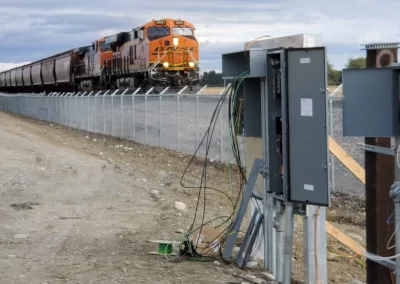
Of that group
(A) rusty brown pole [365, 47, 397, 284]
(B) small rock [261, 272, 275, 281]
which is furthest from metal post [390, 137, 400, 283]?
(B) small rock [261, 272, 275, 281]

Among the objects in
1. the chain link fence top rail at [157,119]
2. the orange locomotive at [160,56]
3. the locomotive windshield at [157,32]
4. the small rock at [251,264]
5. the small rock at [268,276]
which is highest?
the locomotive windshield at [157,32]

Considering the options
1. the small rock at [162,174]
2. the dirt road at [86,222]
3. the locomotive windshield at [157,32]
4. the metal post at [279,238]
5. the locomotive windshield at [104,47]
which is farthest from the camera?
the locomotive windshield at [104,47]

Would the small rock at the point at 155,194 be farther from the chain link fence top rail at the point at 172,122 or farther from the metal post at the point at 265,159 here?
the metal post at the point at 265,159

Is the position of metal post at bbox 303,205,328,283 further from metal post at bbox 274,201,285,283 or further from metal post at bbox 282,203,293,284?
metal post at bbox 282,203,293,284

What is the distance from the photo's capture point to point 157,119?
24469mm

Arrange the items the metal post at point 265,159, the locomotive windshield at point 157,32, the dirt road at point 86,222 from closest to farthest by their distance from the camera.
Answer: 1. the metal post at point 265,159
2. the dirt road at point 86,222
3. the locomotive windshield at point 157,32

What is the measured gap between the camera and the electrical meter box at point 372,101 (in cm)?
506

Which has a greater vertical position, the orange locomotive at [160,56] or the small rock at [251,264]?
the orange locomotive at [160,56]

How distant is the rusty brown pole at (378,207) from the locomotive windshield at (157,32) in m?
30.9

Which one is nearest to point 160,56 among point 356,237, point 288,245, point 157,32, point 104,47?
A: point 157,32

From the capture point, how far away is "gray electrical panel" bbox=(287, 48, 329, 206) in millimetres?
6309

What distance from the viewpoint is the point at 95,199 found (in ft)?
42.8

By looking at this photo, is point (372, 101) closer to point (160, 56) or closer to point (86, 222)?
point (86, 222)

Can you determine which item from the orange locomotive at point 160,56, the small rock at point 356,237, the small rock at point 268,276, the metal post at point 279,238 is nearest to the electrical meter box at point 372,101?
the metal post at point 279,238
